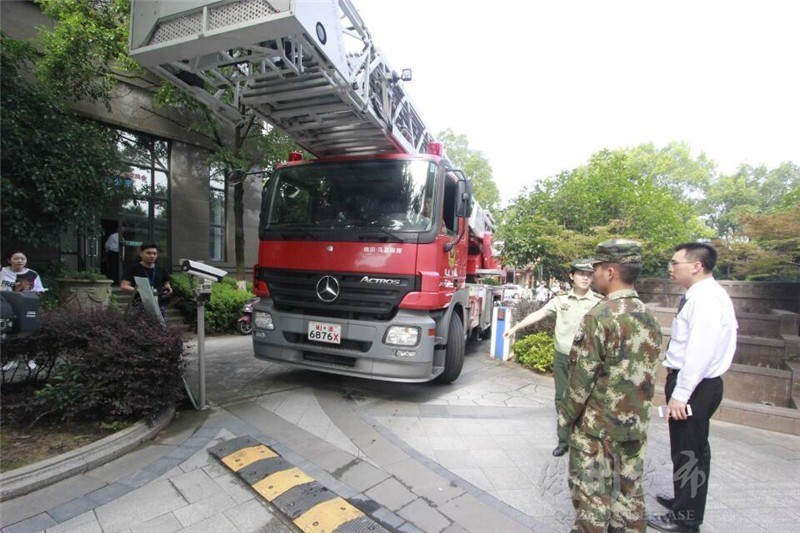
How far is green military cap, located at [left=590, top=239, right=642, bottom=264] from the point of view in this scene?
2105 mm

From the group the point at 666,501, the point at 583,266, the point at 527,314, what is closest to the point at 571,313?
the point at 583,266

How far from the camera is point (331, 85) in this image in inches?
148

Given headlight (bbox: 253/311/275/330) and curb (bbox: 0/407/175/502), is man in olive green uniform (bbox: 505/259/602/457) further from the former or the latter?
curb (bbox: 0/407/175/502)

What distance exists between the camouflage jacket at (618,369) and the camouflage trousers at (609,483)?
0.08 m

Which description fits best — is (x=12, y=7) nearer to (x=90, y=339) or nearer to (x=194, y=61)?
(x=194, y=61)

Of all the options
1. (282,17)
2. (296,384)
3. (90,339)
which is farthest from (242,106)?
(296,384)

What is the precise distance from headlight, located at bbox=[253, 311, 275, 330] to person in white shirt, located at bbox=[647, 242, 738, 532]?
12.7 ft

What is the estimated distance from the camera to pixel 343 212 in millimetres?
4637

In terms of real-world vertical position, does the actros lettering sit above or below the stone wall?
above

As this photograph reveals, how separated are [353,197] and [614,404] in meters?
3.47

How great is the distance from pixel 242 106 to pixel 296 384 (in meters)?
3.39

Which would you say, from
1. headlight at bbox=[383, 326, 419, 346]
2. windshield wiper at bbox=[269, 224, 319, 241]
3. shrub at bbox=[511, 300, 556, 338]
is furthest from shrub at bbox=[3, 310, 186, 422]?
shrub at bbox=[511, 300, 556, 338]

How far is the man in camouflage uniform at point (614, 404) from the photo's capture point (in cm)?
201

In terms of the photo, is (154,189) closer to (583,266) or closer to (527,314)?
(527,314)
